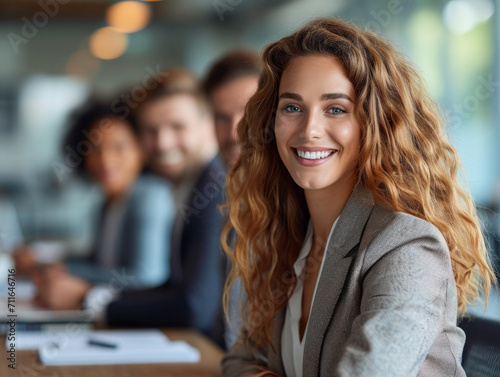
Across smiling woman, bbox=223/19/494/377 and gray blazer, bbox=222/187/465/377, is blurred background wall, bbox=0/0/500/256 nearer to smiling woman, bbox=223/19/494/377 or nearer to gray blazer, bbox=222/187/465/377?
smiling woman, bbox=223/19/494/377

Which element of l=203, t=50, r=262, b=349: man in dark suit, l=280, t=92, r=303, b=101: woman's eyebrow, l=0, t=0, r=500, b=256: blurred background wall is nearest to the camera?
l=280, t=92, r=303, b=101: woman's eyebrow

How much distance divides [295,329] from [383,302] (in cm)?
45

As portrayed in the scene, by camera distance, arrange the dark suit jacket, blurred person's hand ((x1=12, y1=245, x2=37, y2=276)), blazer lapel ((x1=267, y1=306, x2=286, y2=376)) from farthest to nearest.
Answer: blurred person's hand ((x1=12, y1=245, x2=37, y2=276)), the dark suit jacket, blazer lapel ((x1=267, y1=306, x2=286, y2=376))

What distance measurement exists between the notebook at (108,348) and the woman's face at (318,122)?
2.55 feet

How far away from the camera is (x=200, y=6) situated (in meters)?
7.60

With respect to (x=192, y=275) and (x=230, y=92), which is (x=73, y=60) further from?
(x=192, y=275)

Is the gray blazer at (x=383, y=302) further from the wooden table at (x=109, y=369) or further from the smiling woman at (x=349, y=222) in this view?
the wooden table at (x=109, y=369)

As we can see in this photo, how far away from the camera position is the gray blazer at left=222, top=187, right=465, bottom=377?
119 centimetres

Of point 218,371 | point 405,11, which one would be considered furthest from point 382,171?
point 405,11

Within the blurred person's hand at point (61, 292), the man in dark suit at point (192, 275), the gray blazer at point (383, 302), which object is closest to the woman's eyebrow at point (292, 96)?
the gray blazer at point (383, 302)

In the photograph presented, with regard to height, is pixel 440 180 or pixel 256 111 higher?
pixel 256 111

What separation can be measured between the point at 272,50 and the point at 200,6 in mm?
6161

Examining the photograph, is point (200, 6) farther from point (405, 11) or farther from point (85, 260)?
point (85, 260)

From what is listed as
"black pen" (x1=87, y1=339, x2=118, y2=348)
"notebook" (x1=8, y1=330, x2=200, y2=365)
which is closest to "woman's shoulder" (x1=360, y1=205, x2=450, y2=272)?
"notebook" (x1=8, y1=330, x2=200, y2=365)
